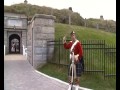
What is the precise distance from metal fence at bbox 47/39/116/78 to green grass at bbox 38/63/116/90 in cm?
26

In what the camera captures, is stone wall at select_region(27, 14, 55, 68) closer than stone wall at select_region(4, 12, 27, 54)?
Yes

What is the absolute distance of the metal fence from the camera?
12422mm

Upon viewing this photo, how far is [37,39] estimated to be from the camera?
1661cm

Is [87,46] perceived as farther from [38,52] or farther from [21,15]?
[21,15]

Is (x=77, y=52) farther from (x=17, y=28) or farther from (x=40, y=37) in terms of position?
(x=17, y=28)

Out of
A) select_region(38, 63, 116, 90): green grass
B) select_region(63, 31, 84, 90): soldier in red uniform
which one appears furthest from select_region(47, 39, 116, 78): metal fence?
select_region(63, 31, 84, 90): soldier in red uniform

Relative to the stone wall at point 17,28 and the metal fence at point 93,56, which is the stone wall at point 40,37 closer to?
the metal fence at point 93,56

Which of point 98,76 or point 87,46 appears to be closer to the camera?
point 98,76

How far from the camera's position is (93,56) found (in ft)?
48.5

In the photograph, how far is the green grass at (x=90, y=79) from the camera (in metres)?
10.6

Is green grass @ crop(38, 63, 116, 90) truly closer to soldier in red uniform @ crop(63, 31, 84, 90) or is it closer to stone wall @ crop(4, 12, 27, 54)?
soldier in red uniform @ crop(63, 31, 84, 90)

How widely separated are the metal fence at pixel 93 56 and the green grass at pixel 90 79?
10.3 inches

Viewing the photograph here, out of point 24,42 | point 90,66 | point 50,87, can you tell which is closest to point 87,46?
point 90,66
